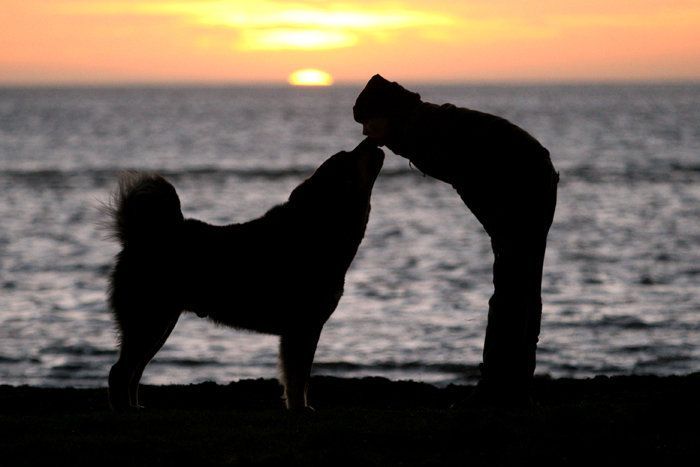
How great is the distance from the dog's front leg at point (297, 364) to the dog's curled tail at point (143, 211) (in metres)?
1.06

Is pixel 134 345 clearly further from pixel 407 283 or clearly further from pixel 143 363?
pixel 407 283

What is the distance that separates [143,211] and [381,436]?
216 cm

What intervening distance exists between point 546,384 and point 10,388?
164 inches

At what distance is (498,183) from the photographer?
5.83 meters

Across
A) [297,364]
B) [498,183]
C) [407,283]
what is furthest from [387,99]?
[407,283]

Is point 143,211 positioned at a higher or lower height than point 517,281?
higher

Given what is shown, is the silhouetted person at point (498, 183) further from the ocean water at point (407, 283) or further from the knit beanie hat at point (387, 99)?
the ocean water at point (407, 283)

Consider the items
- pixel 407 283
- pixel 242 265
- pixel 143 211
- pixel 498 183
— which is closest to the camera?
pixel 498 183

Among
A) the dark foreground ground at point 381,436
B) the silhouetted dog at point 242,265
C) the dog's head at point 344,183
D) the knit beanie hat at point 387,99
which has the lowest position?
the dark foreground ground at point 381,436

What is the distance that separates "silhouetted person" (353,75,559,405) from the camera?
5809 mm

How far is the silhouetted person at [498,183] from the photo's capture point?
5.81 m

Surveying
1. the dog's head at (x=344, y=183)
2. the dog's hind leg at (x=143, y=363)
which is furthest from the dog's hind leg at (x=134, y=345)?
the dog's head at (x=344, y=183)

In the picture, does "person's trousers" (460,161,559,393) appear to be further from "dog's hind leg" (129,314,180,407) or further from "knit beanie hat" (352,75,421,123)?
"dog's hind leg" (129,314,180,407)

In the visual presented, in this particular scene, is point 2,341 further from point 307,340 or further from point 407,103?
point 407,103
